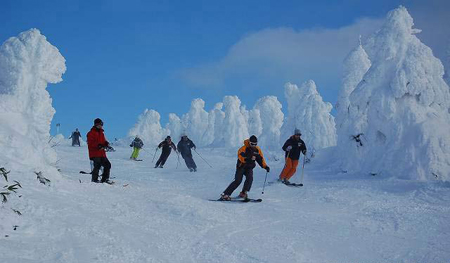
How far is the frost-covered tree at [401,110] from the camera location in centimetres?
1347

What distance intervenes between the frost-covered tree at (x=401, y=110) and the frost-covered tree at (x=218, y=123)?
5715cm

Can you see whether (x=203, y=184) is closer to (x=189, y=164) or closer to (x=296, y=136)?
(x=296, y=136)

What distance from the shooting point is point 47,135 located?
898 cm

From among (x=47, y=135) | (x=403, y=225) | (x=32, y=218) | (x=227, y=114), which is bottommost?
(x=32, y=218)

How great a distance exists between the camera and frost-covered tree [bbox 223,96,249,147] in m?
72.3

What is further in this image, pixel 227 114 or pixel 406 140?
pixel 227 114

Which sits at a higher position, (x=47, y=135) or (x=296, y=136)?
(x=296, y=136)

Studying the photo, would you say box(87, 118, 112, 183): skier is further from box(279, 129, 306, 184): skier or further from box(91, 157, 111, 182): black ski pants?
box(279, 129, 306, 184): skier

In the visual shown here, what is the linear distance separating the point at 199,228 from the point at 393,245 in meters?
2.90

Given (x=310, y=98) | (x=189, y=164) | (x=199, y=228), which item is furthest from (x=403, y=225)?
(x=310, y=98)

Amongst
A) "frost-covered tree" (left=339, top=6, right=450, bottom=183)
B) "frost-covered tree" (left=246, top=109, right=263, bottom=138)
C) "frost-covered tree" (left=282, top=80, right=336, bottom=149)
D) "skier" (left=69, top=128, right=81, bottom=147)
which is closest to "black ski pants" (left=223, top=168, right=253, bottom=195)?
"frost-covered tree" (left=339, top=6, right=450, bottom=183)

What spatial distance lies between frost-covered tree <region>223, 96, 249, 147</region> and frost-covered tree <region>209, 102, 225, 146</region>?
1.86m

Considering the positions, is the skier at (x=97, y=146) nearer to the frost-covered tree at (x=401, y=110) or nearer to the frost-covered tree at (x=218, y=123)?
the frost-covered tree at (x=401, y=110)

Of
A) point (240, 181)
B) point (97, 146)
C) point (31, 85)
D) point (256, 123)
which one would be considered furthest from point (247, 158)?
point (256, 123)
